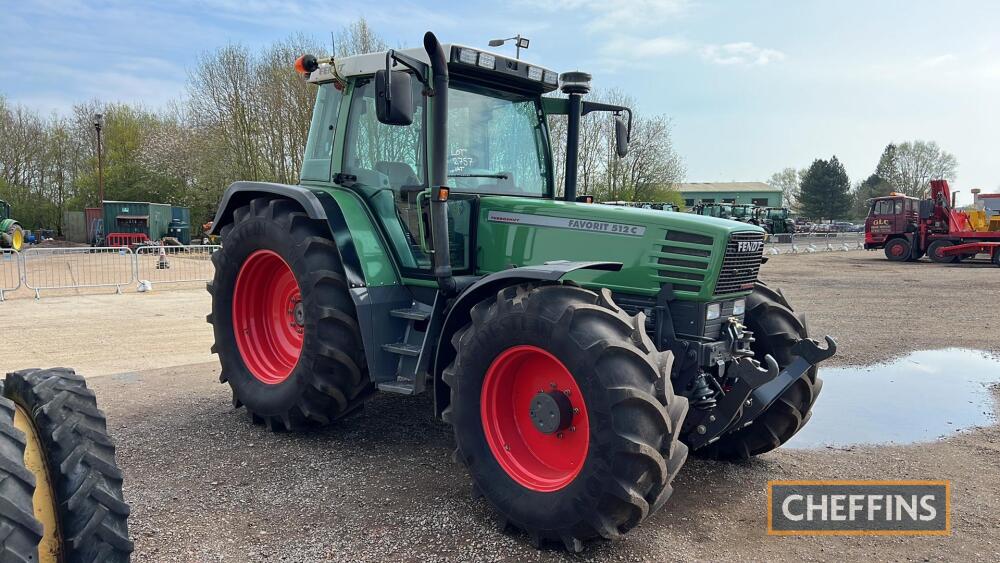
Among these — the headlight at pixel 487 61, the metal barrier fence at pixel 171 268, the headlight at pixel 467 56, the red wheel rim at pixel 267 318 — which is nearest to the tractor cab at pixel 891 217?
the metal barrier fence at pixel 171 268

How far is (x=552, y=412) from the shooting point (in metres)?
3.60

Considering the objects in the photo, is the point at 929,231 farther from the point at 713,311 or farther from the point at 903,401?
the point at 713,311

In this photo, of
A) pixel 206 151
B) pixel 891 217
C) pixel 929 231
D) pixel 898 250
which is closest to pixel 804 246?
pixel 891 217

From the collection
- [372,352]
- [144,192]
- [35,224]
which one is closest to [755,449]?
[372,352]

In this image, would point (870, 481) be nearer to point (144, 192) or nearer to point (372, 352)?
point (372, 352)

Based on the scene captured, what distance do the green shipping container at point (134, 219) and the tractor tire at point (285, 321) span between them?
94.3 feet

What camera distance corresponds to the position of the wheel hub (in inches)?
141

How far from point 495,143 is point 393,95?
1.23 metres

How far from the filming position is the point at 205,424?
5.54 m

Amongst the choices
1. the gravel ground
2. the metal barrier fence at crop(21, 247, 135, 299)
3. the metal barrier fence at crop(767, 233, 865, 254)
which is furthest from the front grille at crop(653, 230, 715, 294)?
the metal barrier fence at crop(767, 233, 865, 254)

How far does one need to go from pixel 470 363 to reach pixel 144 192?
4102 centimetres

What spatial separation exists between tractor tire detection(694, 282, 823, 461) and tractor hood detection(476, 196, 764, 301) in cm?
29

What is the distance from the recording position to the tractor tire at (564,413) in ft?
10.6

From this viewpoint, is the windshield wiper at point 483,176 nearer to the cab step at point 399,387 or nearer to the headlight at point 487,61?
the headlight at point 487,61
